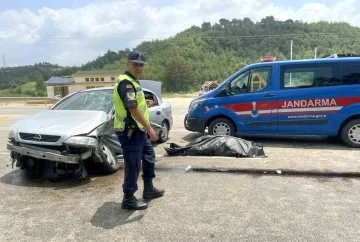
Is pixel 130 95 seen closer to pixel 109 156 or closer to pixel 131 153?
pixel 131 153

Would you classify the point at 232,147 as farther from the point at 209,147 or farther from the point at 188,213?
the point at 188,213

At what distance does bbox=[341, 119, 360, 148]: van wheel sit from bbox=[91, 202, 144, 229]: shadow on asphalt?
5310 mm

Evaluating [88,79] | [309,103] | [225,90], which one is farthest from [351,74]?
[88,79]

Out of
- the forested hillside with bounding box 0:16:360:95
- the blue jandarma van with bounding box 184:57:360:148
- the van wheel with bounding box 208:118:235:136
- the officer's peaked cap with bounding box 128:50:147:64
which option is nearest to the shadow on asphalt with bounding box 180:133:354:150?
the blue jandarma van with bounding box 184:57:360:148

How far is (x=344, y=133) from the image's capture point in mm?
6918

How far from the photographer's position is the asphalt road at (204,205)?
3182mm

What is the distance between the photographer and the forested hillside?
245 ft

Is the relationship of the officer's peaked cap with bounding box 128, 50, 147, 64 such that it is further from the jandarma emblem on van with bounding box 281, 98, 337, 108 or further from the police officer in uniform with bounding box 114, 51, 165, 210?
the jandarma emblem on van with bounding box 281, 98, 337, 108

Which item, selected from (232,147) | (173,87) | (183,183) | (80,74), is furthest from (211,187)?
(173,87)

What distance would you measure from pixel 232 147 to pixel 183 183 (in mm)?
1748

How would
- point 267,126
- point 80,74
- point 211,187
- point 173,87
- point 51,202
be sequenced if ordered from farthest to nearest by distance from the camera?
point 173,87 < point 80,74 < point 267,126 < point 211,187 < point 51,202

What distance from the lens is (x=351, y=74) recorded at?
22.4ft

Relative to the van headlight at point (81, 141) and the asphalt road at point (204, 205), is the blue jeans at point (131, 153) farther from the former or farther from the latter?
the van headlight at point (81, 141)

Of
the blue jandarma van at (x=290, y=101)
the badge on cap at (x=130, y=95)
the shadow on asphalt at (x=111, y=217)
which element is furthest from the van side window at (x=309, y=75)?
the shadow on asphalt at (x=111, y=217)
